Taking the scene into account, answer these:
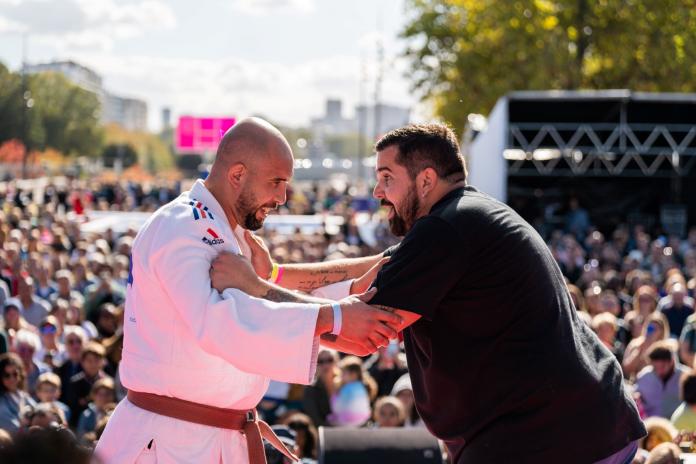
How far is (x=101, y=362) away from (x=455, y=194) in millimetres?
6631

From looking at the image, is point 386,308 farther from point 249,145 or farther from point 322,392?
point 322,392

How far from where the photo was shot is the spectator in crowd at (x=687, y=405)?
7485 mm

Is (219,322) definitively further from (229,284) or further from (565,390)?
(565,390)

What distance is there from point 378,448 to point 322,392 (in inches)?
128

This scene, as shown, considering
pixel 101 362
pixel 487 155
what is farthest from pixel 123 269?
pixel 487 155

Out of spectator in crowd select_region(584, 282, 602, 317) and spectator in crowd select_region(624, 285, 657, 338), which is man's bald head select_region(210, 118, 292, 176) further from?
spectator in crowd select_region(584, 282, 602, 317)

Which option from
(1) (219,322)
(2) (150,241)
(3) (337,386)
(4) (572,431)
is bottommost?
(3) (337,386)

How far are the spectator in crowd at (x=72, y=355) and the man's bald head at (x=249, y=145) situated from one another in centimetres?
634

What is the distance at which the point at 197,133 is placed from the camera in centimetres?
3069

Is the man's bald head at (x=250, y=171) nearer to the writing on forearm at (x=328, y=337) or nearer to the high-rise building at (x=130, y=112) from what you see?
the writing on forearm at (x=328, y=337)

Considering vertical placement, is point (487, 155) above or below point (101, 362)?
above

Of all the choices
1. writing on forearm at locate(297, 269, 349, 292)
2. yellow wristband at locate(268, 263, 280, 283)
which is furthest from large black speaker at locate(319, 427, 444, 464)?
yellow wristband at locate(268, 263, 280, 283)

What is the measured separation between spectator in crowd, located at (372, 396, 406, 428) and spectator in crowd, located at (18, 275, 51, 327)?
5942 millimetres

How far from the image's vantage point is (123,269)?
50.2ft
